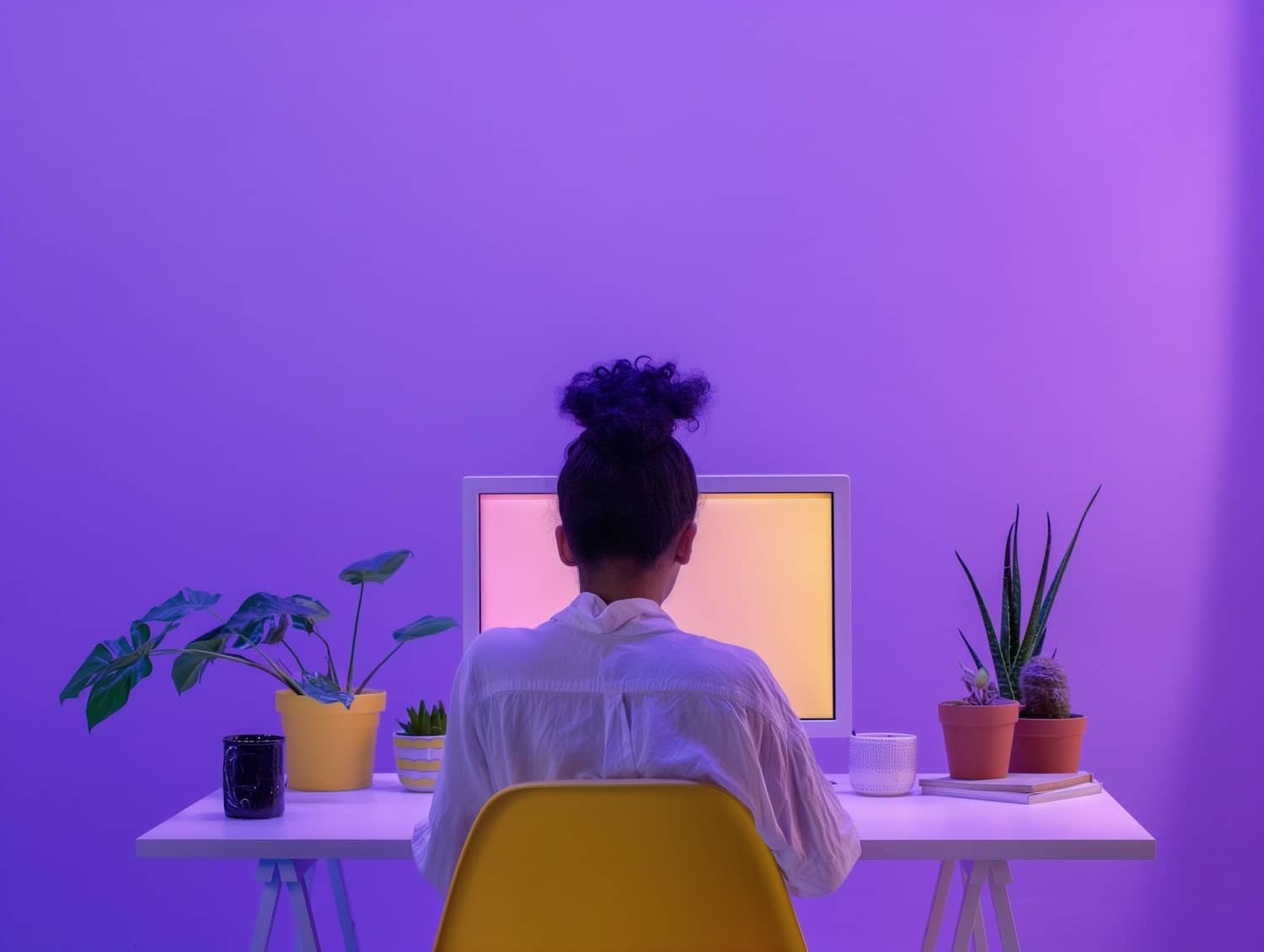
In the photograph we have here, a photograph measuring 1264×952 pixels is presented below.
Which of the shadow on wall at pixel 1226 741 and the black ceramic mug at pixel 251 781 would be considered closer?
the black ceramic mug at pixel 251 781

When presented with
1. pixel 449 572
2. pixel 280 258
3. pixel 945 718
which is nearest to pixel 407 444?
pixel 449 572

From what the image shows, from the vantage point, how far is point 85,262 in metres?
2.90

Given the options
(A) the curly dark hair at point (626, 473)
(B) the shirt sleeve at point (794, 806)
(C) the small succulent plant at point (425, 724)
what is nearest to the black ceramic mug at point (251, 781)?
(C) the small succulent plant at point (425, 724)

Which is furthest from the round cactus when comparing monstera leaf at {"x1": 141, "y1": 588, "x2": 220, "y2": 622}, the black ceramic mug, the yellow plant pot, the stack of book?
monstera leaf at {"x1": 141, "y1": 588, "x2": 220, "y2": 622}

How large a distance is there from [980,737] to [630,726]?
817 mm

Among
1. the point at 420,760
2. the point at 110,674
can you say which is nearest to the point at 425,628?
the point at 420,760

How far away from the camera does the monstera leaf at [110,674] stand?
6.02ft

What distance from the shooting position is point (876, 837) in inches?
61.4

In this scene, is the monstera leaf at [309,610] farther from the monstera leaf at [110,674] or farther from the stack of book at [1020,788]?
the stack of book at [1020,788]

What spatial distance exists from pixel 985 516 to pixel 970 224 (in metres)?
0.62

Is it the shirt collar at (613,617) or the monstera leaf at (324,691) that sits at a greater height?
the shirt collar at (613,617)

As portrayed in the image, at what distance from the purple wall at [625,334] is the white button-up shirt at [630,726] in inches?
60.1

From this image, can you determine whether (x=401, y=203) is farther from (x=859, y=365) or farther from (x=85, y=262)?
(x=859, y=365)

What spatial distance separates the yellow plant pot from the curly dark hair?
688mm
